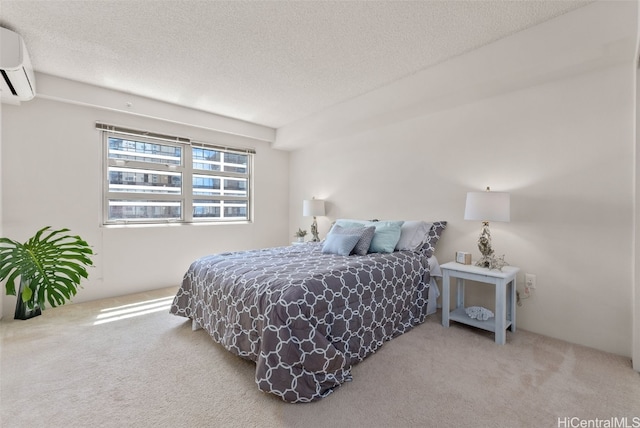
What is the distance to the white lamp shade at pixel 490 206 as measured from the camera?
2455 mm

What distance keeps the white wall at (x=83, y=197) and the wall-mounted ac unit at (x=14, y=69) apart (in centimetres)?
38

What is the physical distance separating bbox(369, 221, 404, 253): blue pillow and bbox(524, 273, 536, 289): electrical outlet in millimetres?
1173

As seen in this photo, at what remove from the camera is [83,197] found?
3.39 metres

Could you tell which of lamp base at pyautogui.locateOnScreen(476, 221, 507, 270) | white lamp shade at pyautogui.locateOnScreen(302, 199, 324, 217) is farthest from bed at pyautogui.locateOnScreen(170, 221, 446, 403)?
white lamp shade at pyautogui.locateOnScreen(302, 199, 324, 217)

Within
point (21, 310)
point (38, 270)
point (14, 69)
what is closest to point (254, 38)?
point (14, 69)

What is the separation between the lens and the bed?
1.70 m

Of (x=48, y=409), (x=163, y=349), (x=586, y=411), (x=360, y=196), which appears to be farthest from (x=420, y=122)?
(x=48, y=409)

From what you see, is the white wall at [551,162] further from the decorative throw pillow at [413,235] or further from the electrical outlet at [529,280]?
the decorative throw pillow at [413,235]

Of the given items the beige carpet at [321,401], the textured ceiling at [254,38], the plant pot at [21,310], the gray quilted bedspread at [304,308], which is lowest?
the beige carpet at [321,401]

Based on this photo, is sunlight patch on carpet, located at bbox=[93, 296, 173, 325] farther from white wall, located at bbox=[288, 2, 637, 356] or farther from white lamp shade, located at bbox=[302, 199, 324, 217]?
white wall, located at bbox=[288, 2, 637, 356]

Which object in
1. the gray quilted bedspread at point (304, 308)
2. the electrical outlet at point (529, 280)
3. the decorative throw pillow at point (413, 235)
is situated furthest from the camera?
the decorative throw pillow at point (413, 235)

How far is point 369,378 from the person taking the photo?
1.90 m

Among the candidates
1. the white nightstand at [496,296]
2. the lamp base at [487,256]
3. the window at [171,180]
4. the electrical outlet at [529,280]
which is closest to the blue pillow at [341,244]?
the white nightstand at [496,296]

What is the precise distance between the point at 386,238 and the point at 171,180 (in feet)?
10.2
